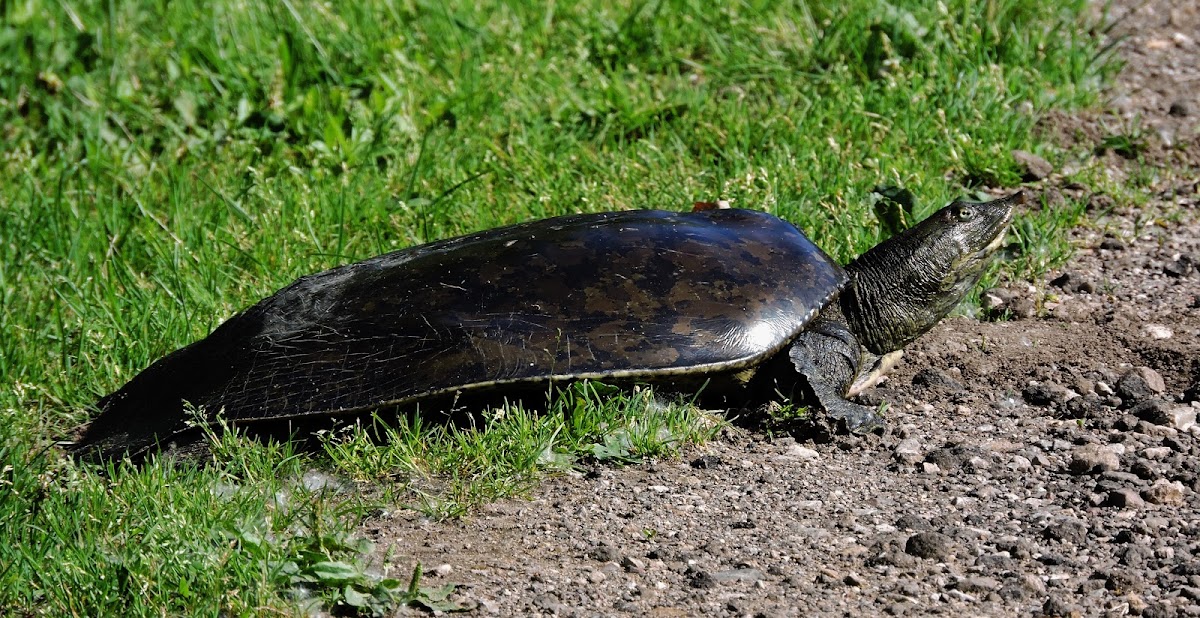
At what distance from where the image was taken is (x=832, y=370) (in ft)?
11.4

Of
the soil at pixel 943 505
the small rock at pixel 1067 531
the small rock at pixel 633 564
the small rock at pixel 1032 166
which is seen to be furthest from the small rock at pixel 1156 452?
the small rock at pixel 1032 166

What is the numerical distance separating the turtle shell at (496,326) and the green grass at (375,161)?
0.15 m

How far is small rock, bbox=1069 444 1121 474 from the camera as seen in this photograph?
310 cm

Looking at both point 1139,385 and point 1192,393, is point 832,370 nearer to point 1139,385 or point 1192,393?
point 1139,385

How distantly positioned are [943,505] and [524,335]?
1.09 metres

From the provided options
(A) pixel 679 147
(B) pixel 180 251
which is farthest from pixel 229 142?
(A) pixel 679 147

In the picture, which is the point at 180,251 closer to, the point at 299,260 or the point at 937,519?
the point at 299,260

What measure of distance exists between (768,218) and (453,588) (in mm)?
1612

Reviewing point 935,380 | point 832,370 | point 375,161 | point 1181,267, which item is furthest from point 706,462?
point 375,161

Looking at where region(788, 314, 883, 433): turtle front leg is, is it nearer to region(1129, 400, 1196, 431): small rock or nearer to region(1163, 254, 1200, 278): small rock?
region(1129, 400, 1196, 431): small rock

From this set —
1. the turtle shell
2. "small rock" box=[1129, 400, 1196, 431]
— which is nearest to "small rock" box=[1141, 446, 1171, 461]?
"small rock" box=[1129, 400, 1196, 431]

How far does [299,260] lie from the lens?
439cm

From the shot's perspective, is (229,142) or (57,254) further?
(229,142)

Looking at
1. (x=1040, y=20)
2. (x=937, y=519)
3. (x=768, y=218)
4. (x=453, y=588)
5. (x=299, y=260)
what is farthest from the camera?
(x=1040, y=20)
